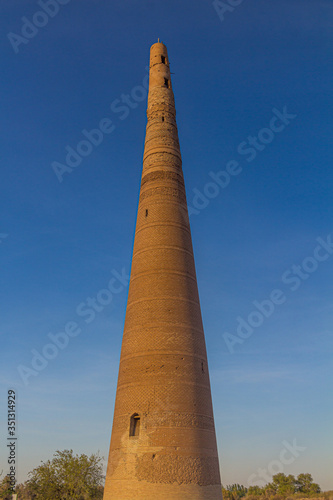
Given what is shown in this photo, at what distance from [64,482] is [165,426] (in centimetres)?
1335

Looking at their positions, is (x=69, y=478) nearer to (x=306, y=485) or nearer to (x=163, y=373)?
(x=163, y=373)

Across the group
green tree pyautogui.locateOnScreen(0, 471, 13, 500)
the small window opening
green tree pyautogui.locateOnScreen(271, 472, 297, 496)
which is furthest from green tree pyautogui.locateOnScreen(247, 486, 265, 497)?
the small window opening

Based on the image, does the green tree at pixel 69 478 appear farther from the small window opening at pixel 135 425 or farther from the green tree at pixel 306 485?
the green tree at pixel 306 485

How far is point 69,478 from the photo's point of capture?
24.5 m

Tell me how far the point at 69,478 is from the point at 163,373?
1330cm

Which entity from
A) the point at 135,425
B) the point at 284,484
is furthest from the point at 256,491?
the point at 135,425

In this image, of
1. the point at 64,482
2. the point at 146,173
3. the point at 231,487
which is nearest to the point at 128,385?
the point at 146,173

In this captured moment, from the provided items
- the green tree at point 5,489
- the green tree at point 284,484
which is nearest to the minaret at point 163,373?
the green tree at point 5,489

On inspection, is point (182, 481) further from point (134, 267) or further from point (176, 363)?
point (134, 267)

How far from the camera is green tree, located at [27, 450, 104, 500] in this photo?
949 inches

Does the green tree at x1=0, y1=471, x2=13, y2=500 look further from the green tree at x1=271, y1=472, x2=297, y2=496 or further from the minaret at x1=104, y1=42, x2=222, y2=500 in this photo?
the green tree at x1=271, y1=472, x2=297, y2=496

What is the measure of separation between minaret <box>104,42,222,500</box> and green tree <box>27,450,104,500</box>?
34.3 feet

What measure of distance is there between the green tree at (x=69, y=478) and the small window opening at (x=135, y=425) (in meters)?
11.4

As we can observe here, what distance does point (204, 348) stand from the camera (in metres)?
17.7
